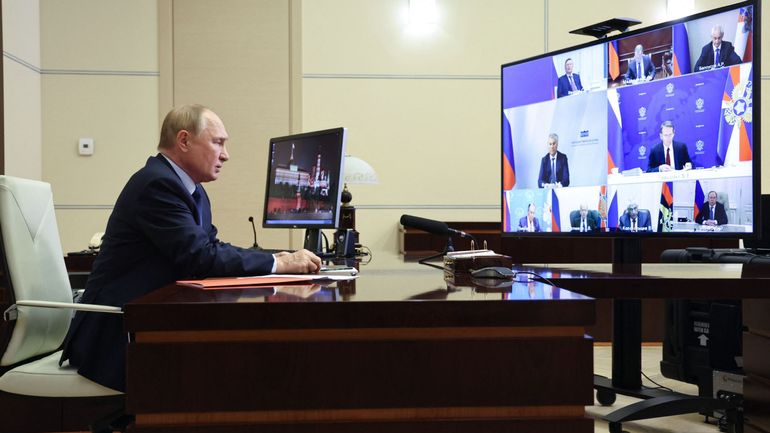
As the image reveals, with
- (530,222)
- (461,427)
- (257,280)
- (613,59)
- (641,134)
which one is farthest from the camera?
(530,222)

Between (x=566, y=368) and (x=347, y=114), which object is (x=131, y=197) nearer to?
(x=566, y=368)

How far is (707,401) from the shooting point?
2822 mm

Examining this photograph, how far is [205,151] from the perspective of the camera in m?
2.38

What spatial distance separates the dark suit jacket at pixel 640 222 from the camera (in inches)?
98.8

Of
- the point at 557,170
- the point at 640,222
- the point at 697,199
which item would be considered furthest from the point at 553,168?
the point at 697,199

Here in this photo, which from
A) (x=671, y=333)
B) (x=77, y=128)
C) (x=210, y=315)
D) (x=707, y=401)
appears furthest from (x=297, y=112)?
(x=210, y=315)

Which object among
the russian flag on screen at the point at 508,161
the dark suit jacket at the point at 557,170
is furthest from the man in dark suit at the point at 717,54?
the russian flag on screen at the point at 508,161

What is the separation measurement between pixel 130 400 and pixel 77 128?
4.58 metres

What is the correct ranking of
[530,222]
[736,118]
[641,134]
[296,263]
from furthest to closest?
1. [530,222]
2. [641,134]
3. [736,118]
4. [296,263]

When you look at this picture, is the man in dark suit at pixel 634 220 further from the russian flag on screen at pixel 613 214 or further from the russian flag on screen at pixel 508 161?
the russian flag on screen at pixel 508 161

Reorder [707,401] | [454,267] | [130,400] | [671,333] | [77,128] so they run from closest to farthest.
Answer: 1. [130,400]
2. [454,267]
3. [707,401]
4. [671,333]
5. [77,128]

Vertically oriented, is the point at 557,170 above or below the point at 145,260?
above

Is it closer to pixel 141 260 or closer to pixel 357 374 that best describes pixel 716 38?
pixel 357 374

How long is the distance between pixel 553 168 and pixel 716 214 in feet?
2.08
